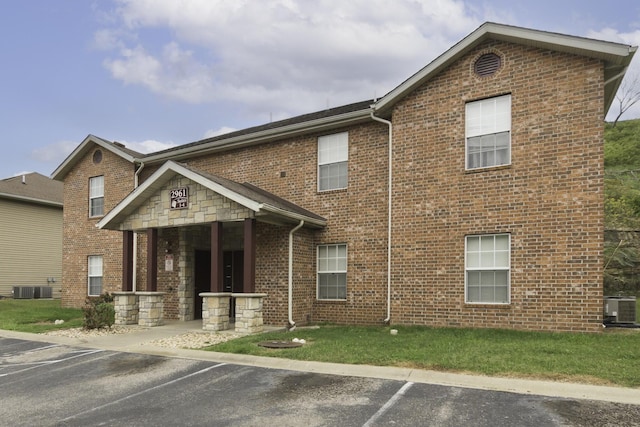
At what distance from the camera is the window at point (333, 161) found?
14.4 m

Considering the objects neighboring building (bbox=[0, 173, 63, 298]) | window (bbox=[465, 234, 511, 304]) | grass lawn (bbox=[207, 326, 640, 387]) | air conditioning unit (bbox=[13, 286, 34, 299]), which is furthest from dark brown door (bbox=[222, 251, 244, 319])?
neighboring building (bbox=[0, 173, 63, 298])

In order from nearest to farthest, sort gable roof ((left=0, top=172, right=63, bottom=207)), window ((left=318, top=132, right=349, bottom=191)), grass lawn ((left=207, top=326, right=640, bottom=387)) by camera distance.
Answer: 1. grass lawn ((left=207, top=326, right=640, bottom=387))
2. window ((left=318, top=132, right=349, bottom=191))
3. gable roof ((left=0, top=172, right=63, bottom=207))

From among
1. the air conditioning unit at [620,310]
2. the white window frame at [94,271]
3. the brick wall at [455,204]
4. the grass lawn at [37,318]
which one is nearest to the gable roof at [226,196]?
the brick wall at [455,204]

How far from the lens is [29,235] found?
26922 millimetres

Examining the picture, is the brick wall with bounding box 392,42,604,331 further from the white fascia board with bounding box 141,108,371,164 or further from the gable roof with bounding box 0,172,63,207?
the gable roof with bounding box 0,172,63,207

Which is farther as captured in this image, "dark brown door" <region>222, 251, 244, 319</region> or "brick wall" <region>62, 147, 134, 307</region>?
"brick wall" <region>62, 147, 134, 307</region>

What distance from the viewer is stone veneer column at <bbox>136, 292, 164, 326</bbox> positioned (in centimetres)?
1409

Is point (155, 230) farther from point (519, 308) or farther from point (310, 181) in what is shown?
point (519, 308)

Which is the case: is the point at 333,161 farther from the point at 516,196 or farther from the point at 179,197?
the point at 516,196

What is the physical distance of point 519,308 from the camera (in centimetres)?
1126

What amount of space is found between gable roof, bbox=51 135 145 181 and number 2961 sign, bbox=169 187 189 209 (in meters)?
5.42

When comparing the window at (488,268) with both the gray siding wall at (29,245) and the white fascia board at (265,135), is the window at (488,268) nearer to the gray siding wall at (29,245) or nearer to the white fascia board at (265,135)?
the white fascia board at (265,135)

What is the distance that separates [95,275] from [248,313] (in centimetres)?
1027

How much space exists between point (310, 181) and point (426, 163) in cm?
373
